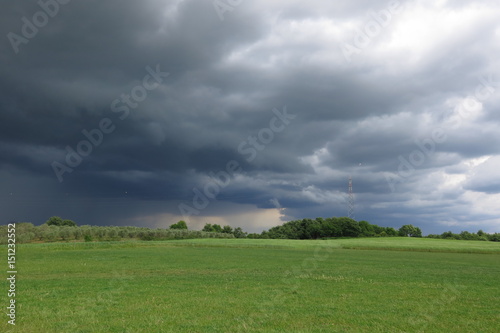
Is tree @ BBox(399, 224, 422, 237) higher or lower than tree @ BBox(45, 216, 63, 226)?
lower

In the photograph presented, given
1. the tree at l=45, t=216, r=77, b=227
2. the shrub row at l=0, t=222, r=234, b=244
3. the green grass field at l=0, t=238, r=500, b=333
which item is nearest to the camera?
the green grass field at l=0, t=238, r=500, b=333

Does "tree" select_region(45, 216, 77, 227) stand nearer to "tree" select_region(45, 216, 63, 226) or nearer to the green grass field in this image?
"tree" select_region(45, 216, 63, 226)

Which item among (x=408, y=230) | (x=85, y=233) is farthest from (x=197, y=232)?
(x=408, y=230)

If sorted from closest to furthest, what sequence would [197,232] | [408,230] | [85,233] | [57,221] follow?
[85,233] < [197,232] < [57,221] < [408,230]

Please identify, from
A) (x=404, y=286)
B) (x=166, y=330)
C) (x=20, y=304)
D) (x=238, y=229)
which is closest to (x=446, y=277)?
(x=404, y=286)

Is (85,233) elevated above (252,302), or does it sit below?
below

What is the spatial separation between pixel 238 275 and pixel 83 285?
12097mm

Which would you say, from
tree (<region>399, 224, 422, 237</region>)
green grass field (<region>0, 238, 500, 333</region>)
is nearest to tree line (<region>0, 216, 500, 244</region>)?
tree (<region>399, 224, 422, 237</region>)

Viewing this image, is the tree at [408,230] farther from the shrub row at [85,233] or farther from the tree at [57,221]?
the tree at [57,221]

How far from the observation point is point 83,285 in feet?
81.6

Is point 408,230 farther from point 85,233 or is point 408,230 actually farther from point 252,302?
point 252,302

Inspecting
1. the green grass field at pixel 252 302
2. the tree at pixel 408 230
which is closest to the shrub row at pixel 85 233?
the green grass field at pixel 252 302

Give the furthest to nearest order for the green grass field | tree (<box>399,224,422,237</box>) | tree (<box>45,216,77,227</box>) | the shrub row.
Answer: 1. tree (<box>399,224,422,237</box>)
2. tree (<box>45,216,77,227</box>)
3. the shrub row
4. the green grass field

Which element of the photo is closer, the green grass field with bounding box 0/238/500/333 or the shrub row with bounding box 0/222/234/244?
the green grass field with bounding box 0/238/500/333
